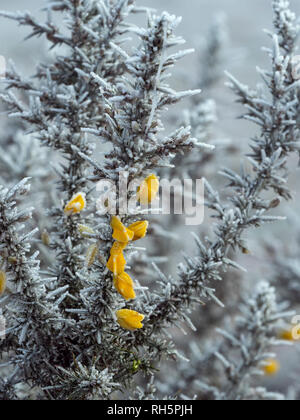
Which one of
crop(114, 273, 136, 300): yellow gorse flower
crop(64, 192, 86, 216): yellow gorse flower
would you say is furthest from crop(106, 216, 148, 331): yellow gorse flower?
crop(64, 192, 86, 216): yellow gorse flower

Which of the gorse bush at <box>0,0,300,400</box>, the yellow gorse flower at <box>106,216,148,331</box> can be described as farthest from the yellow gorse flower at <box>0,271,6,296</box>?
the yellow gorse flower at <box>106,216,148,331</box>

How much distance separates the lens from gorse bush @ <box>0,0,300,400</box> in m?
0.92

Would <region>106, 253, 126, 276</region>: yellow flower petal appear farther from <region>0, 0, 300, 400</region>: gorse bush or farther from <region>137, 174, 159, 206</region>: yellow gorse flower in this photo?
<region>137, 174, 159, 206</region>: yellow gorse flower

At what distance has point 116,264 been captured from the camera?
3.08 feet

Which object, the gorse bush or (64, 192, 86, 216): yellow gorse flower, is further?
(64, 192, 86, 216): yellow gorse flower

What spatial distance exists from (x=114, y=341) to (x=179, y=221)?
156 centimetres

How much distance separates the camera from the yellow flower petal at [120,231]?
0.92 meters

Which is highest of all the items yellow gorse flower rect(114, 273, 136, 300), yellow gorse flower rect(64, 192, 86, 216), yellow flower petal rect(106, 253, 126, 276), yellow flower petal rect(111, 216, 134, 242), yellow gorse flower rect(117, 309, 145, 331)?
yellow gorse flower rect(64, 192, 86, 216)

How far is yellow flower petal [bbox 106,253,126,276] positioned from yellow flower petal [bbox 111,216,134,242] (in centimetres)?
4

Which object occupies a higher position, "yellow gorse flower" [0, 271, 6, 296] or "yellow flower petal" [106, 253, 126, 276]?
"yellow flower petal" [106, 253, 126, 276]

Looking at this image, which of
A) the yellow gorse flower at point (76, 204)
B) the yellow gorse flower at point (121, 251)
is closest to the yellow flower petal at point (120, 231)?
the yellow gorse flower at point (121, 251)

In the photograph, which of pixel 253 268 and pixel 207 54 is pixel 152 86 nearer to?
pixel 207 54

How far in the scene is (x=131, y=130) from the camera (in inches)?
36.0

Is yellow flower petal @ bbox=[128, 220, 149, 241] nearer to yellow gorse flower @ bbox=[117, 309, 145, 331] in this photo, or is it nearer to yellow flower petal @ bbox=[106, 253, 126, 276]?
yellow flower petal @ bbox=[106, 253, 126, 276]
